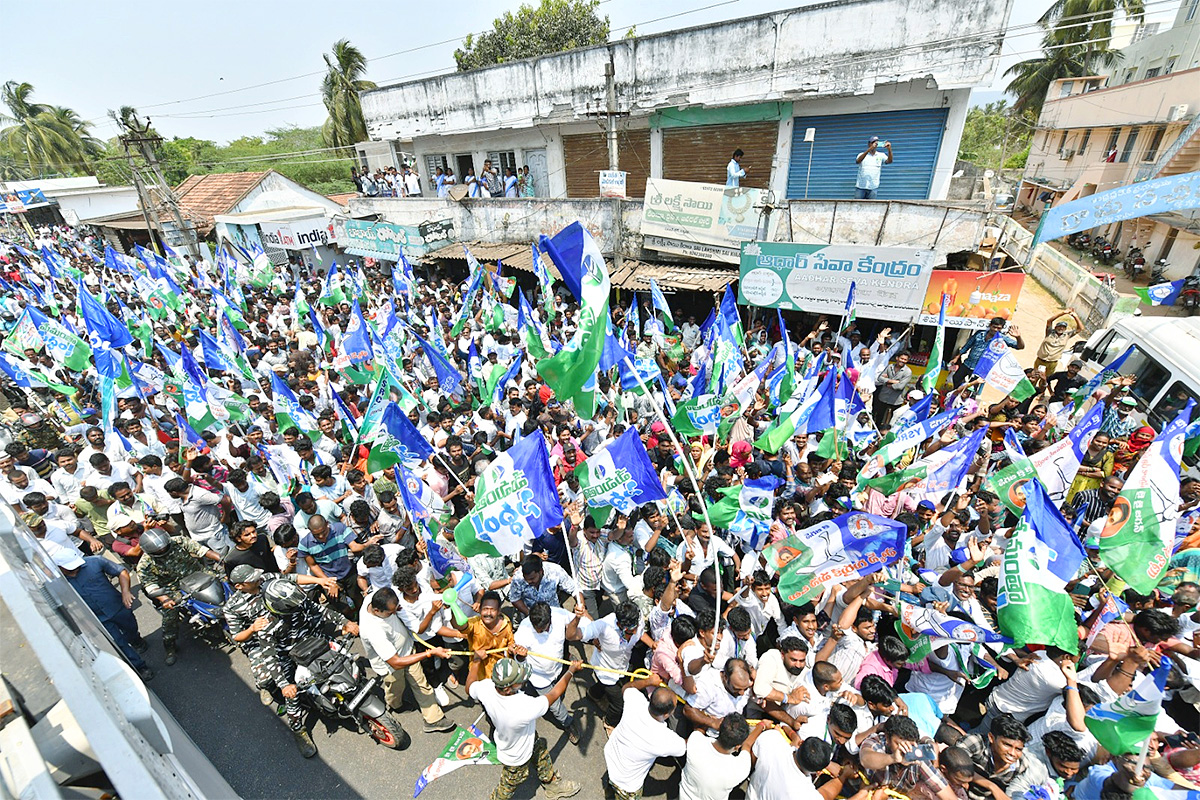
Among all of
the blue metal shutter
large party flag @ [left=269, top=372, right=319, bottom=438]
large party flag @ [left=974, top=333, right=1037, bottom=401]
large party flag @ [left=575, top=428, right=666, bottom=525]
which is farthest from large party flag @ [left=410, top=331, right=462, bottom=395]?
the blue metal shutter

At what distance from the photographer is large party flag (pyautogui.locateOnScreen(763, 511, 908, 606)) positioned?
13.2 feet

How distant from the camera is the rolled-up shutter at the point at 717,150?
13977 millimetres

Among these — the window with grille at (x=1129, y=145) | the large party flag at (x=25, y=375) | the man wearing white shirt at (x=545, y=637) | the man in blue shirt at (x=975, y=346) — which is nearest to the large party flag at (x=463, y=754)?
the man wearing white shirt at (x=545, y=637)

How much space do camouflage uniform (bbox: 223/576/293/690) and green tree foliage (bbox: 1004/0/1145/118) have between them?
4754cm

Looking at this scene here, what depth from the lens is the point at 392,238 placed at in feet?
59.4

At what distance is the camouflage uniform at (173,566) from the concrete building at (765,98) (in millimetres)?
12366

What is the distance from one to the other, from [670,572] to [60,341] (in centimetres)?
1086

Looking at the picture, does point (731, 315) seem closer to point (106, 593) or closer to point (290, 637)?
point (290, 637)

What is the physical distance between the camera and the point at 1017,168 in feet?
163

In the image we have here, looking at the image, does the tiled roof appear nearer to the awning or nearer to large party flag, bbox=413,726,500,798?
the awning

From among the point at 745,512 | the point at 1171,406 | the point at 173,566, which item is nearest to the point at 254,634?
the point at 173,566

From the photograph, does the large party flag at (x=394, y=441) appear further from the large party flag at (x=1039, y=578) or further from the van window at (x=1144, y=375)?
the van window at (x=1144, y=375)

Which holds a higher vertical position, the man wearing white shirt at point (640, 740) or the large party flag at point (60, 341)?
the large party flag at point (60, 341)

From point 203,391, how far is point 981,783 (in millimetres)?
9755
